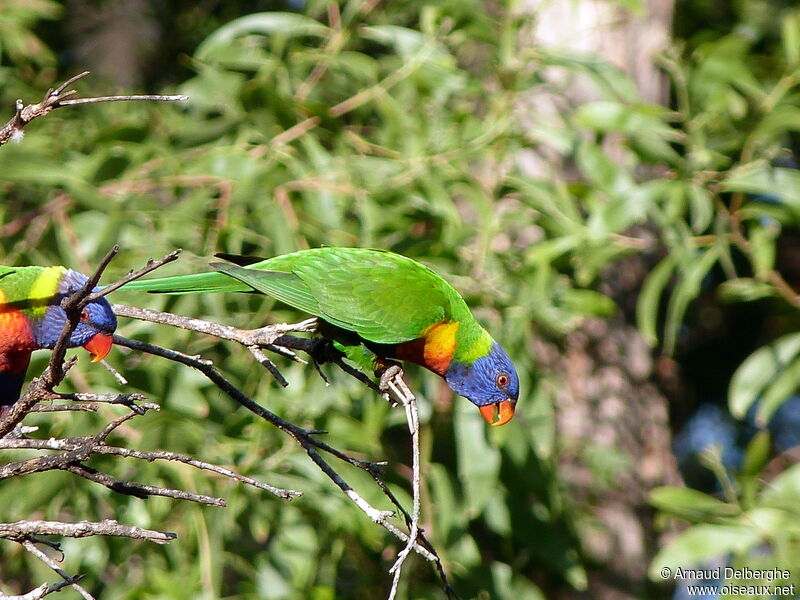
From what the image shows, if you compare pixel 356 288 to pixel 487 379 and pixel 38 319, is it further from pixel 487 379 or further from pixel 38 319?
pixel 38 319

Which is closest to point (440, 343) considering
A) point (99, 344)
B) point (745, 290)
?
point (99, 344)

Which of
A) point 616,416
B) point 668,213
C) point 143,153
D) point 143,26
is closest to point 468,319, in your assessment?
point 668,213

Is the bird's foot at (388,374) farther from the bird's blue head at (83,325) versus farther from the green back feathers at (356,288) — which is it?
the bird's blue head at (83,325)

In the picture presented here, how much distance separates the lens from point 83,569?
2.77 meters

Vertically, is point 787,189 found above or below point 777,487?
above

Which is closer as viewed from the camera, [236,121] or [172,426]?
[172,426]

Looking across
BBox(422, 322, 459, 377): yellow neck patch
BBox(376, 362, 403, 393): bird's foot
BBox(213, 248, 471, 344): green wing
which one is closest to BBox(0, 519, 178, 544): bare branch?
BBox(213, 248, 471, 344): green wing

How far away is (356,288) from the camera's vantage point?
6.88 ft

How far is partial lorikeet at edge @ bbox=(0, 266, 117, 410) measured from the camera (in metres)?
1.89

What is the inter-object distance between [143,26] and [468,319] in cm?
205

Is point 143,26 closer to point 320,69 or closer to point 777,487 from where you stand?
point 320,69

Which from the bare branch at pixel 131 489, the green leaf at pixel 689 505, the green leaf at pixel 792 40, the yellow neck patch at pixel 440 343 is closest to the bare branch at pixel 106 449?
the bare branch at pixel 131 489

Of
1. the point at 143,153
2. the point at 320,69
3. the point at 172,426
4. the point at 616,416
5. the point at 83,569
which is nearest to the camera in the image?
the point at 172,426

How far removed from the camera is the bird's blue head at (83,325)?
1.88 meters
